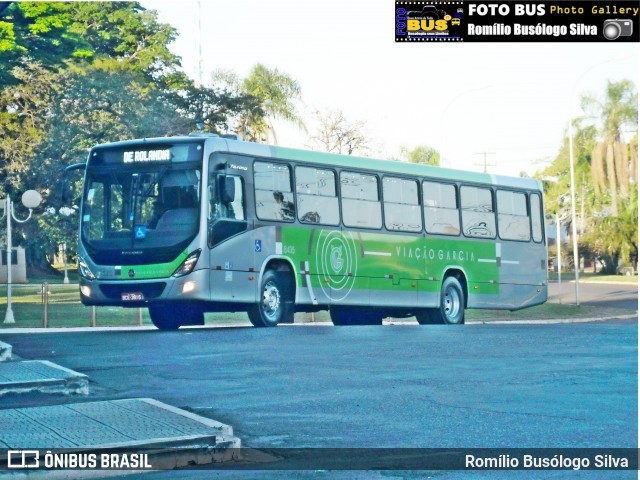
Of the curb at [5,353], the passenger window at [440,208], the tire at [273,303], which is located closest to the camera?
the curb at [5,353]

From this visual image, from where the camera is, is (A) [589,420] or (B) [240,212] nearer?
(A) [589,420]

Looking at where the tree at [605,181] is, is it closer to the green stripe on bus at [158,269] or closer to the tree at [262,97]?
the tree at [262,97]

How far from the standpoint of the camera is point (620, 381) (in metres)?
11.9

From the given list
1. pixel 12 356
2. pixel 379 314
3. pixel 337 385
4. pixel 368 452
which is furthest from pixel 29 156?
pixel 368 452

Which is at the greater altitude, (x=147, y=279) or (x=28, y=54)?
(x=28, y=54)

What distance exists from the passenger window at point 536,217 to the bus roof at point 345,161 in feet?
0.94

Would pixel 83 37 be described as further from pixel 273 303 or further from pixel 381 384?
pixel 381 384

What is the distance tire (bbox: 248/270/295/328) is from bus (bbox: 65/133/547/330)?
0.03 metres

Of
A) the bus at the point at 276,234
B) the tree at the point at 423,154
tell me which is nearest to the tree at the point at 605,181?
the tree at the point at 423,154

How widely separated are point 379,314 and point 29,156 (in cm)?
2660

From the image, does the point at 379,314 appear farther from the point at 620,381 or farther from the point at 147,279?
the point at 620,381

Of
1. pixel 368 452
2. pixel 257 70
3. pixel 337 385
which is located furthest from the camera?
pixel 257 70

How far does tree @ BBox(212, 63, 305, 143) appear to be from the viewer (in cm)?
5153

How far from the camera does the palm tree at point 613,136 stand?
65625 mm
